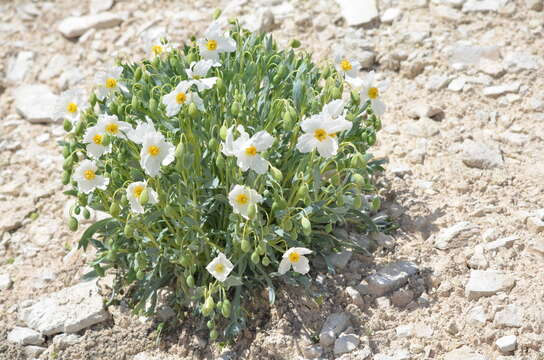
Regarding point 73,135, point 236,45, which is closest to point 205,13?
point 236,45

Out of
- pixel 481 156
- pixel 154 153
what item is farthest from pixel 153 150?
pixel 481 156

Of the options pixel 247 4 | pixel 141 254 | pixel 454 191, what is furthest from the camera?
pixel 247 4

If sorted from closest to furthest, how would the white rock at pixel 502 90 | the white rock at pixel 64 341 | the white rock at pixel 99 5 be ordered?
the white rock at pixel 64 341
the white rock at pixel 502 90
the white rock at pixel 99 5

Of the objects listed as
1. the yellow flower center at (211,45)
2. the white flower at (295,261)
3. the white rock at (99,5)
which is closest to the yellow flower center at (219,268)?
the white flower at (295,261)

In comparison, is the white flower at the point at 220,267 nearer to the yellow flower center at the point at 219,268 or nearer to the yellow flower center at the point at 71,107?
the yellow flower center at the point at 219,268

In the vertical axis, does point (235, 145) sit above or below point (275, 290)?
above

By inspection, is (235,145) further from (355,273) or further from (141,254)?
(355,273)
